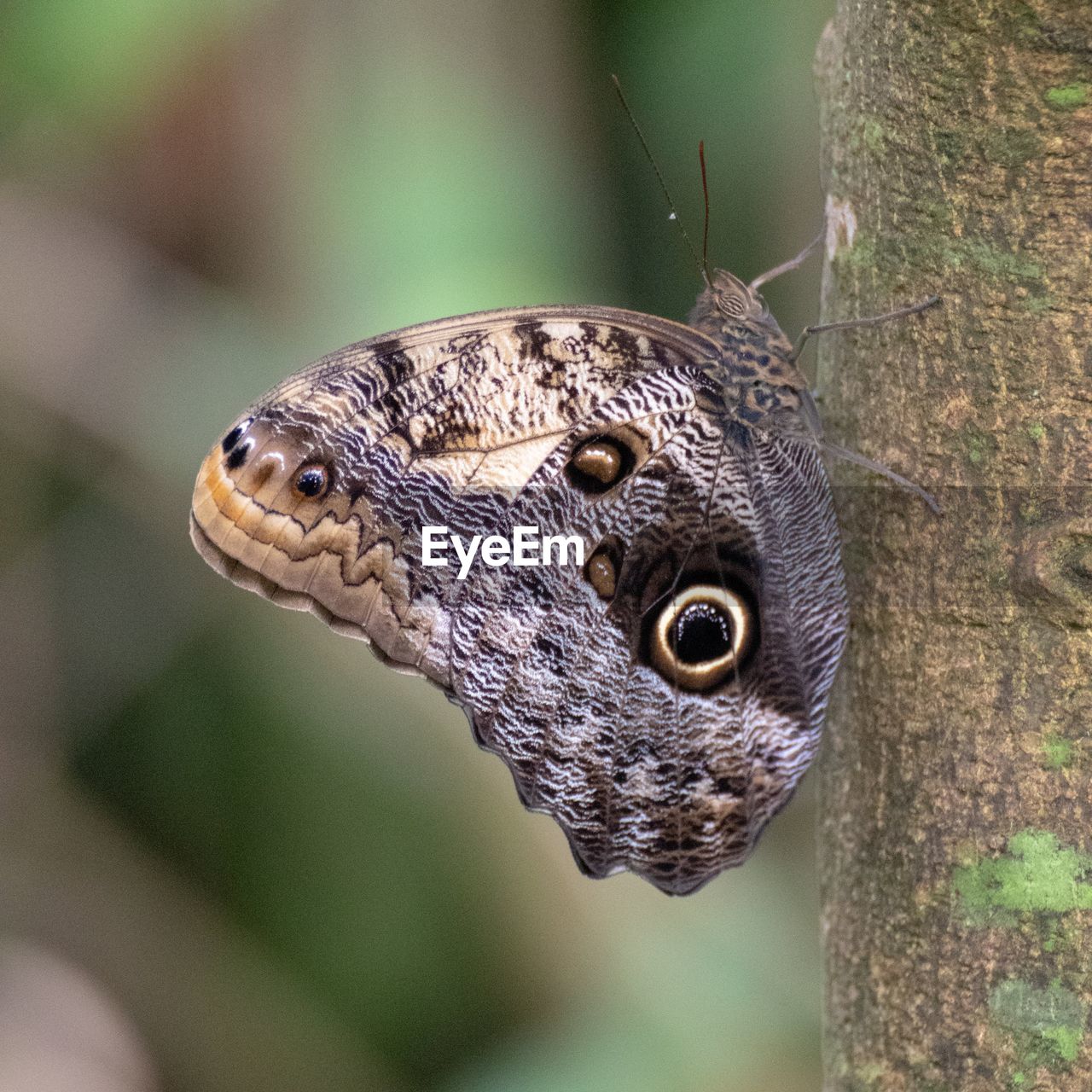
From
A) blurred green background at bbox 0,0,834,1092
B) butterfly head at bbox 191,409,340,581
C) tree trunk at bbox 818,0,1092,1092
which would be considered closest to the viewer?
tree trunk at bbox 818,0,1092,1092

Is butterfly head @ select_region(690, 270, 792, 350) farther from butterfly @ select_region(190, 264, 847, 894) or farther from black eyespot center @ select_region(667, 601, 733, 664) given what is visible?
black eyespot center @ select_region(667, 601, 733, 664)

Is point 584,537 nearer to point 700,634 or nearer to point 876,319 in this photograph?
point 700,634

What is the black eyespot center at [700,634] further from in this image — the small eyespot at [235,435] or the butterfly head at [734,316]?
the small eyespot at [235,435]

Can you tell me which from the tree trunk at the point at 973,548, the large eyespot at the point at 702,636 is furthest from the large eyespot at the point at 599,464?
the tree trunk at the point at 973,548

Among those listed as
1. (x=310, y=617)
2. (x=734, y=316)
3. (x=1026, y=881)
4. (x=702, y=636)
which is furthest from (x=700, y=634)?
(x=310, y=617)

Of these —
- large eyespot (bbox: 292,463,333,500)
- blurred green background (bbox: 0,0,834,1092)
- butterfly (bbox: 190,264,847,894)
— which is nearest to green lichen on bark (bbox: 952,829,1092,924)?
butterfly (bbox: 190,264,847,894)

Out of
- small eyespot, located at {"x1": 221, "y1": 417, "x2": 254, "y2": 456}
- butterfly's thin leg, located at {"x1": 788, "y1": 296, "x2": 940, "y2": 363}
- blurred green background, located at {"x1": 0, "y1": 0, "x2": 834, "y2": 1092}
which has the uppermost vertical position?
butterfly's thin leg, located at {"x1": 788, "y1": 296, "x2": 940, "y2": 363}
